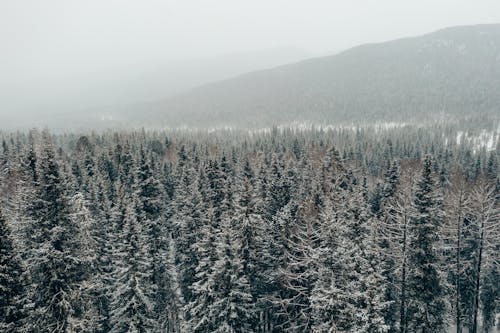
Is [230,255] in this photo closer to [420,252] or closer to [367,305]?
[367,305]

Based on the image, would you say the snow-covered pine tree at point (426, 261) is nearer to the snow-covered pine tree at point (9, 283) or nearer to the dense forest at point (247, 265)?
the dense forest at point (247, 265)

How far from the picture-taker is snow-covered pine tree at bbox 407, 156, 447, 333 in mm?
23016

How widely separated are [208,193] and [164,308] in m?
13.0

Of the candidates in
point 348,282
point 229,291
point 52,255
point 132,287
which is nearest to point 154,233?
point 132,287

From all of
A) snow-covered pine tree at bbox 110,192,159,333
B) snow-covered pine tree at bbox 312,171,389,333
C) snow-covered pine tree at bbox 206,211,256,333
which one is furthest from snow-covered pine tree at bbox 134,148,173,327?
snow-covered pine tree at bbox 312,171,389,333


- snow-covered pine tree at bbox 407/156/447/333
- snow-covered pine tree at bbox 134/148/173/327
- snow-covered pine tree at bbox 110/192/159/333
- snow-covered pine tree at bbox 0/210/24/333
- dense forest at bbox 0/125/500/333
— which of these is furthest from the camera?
snow-covered pine tree at bbox 134/148/173/327

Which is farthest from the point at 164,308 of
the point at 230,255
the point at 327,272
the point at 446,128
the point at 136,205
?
the point at 446,128

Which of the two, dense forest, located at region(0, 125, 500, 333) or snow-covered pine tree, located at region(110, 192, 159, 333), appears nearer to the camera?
dense forest, located at region(0, 125, 500, 333)

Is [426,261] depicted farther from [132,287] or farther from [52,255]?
[52,255]

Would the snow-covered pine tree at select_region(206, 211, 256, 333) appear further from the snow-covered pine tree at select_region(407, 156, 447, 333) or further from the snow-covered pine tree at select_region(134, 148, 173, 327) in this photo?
the snow-covered pine tree at select_region(407, 156, 447, 333)

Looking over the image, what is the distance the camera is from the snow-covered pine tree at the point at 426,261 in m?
23.0

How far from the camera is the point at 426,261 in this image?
23.3 m

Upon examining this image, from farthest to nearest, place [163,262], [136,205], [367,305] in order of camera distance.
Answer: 1. [136,205]
2. [163,262]
3. [367,305]

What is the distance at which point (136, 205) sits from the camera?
3741cm
